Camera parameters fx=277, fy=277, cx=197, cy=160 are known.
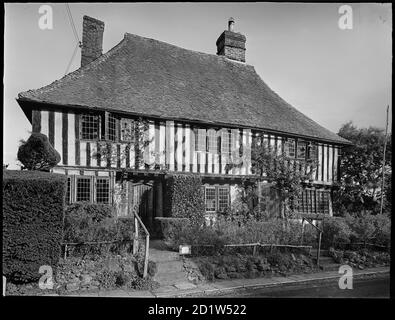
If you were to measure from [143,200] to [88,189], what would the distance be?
214cm

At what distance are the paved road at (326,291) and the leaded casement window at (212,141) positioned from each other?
6403 millimetres

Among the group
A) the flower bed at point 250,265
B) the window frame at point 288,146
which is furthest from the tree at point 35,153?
the window frame at point 288,146

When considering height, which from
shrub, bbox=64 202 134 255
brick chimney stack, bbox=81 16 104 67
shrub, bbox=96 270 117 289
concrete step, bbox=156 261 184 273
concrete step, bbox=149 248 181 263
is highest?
brick chimney stack, bbox=81 16 104 67

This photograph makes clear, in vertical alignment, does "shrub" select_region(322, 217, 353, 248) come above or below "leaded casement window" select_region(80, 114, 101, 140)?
below

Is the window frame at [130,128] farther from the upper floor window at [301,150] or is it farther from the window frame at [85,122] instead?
the upper floor window at [301,150]

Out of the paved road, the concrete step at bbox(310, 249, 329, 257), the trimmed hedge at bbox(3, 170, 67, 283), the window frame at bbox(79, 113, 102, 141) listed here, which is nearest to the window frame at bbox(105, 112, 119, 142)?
the window frame at bbox(79, 113, 102, 141)

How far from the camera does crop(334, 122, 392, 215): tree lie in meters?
14.9

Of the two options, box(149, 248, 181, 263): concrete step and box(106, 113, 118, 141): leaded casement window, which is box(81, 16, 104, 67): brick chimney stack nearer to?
box(106, 113, 118, 141): leaded casement window

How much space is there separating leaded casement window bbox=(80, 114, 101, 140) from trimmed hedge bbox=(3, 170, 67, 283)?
4.29m

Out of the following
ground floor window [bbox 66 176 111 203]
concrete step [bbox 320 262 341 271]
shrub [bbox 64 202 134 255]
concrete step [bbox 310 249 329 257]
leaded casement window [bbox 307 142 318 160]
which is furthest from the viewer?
leaded casement window [bbox 307 142 318 160]

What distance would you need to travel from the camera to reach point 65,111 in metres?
9.80

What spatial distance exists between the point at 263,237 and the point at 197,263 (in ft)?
7.68

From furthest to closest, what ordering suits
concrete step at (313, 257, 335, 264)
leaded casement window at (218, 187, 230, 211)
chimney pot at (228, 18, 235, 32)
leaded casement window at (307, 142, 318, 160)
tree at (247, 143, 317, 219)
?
chimney pot at (228, 18, 235, 32)
leaded casement window at (307, 142, 318, 160)
tree at (247, 143, 317, 219)
leaded casement window at (218, 187, 230, 211)
concrete step at (313, 257, 335, 264)

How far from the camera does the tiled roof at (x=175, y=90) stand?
10359 mm
